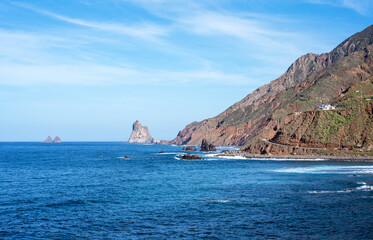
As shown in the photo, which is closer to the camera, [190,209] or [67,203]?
[190,209]

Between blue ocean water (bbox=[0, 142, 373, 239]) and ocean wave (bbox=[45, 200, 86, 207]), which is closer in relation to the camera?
blue ocean water (bbox=[0, 142, 373, 239])

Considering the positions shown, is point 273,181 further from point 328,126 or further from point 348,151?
point 328,126

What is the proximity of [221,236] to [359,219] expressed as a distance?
1652 centimetres

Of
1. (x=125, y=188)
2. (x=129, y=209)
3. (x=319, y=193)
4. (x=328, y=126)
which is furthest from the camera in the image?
(x=328, y=126)

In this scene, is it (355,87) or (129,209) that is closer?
(129,209)

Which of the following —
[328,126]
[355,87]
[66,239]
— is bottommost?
[66,239]

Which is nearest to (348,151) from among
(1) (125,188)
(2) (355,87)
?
(2) (355,87)

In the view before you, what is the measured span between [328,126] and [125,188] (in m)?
107

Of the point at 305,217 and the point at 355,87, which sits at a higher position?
the point at 355,87

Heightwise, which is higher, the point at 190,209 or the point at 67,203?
the point at 190,209

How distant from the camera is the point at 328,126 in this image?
146250 millimetres

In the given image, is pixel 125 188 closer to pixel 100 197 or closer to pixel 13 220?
pixel 100 197

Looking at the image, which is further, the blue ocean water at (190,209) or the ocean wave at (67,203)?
the ocean wave at (67,203)

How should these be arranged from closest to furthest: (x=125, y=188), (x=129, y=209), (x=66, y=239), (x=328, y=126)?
(x=66, y=239) < (x=129, y=209) < (x=125, y=188) < (x=328, y=126)
